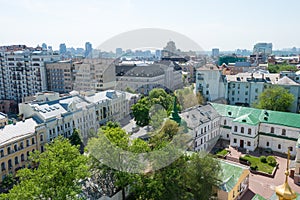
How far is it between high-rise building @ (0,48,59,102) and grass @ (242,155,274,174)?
33.5 m

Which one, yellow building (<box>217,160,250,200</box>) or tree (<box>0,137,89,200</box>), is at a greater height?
tree (<box>0,137,89,200</box>)

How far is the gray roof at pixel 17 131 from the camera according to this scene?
16500mm

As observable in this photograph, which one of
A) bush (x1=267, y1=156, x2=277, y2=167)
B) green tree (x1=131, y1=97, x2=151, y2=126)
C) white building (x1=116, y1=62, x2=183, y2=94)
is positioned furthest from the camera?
green tree (x1=131, y1=97, x2=151, y2=126)

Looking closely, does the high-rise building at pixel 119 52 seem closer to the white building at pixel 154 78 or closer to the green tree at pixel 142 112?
the white building at pixel 154 78

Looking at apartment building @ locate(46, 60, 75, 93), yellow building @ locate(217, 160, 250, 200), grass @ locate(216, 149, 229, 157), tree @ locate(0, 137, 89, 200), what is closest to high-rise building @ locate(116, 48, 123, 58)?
tree @ locate(0, 137, 89, 200)

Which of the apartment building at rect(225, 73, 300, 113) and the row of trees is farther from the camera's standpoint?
the apartment building at rect(225, 73, 300, 113)

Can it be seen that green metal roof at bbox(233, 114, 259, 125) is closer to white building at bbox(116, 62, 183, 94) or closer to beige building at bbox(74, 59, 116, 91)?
white building at bbox(116, 62, 183, 94)

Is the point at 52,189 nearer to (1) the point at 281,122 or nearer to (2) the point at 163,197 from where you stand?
(2) the point at 163,197

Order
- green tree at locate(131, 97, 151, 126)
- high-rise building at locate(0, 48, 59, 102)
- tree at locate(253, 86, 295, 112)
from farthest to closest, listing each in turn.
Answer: high-rise building at locate(0, 48, 59, 102) → tree at locate(253, 86, 295, 112) → green tree at locate(131, 97, 151, 126)

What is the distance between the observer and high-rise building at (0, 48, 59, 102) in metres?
40.5

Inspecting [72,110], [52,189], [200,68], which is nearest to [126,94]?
[72,110]

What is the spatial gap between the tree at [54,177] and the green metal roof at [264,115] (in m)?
15.8

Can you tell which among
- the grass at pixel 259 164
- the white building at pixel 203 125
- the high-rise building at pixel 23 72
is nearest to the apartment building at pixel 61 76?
the high-rise building at pixel 23 72

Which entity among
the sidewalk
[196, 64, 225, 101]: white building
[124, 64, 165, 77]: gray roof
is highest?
[124, 64, 165, 77]: gray roof
